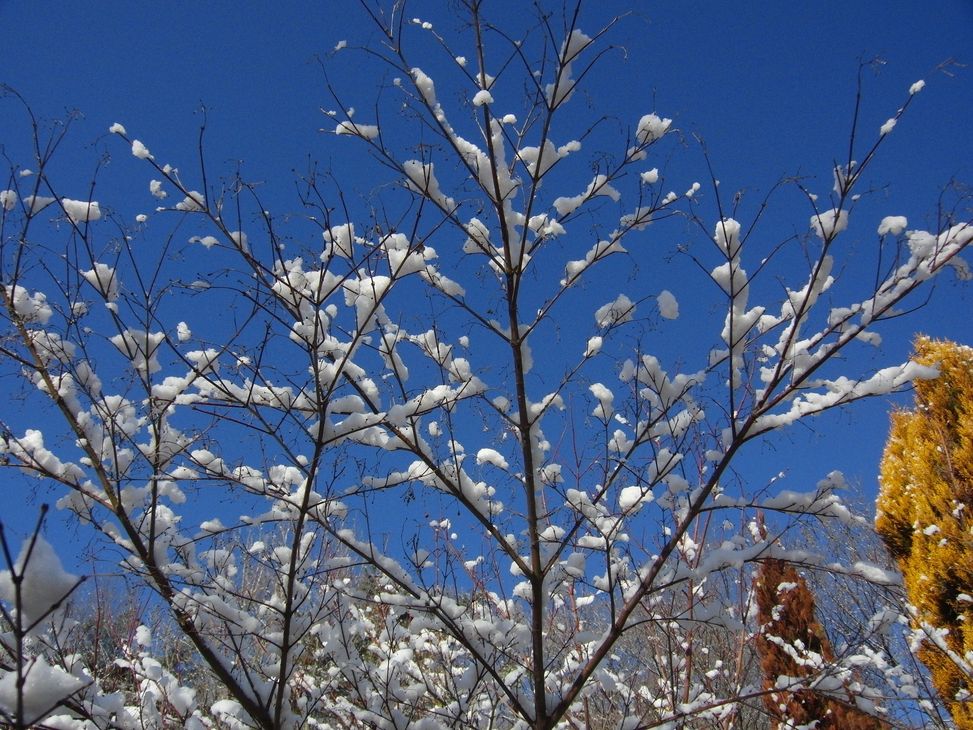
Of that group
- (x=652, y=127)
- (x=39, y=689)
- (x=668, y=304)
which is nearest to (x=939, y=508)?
(x=668, y=304)

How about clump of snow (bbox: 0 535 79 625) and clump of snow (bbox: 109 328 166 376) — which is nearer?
clump of snow (bbox: 0 535 79 625)

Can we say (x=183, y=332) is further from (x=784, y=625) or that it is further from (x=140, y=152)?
(x=784, y=625)

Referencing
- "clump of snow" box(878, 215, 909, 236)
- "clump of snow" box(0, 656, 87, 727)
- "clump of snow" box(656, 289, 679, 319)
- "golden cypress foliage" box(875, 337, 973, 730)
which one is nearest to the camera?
"clump of snow" box(0, 656, 87, 727)

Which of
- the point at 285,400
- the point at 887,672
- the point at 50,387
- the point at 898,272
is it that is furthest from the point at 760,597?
the point at 50,387

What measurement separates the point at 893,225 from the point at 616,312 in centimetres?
93

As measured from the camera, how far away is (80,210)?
2295mm

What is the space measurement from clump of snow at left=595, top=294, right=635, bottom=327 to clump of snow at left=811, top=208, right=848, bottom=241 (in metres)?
0.68

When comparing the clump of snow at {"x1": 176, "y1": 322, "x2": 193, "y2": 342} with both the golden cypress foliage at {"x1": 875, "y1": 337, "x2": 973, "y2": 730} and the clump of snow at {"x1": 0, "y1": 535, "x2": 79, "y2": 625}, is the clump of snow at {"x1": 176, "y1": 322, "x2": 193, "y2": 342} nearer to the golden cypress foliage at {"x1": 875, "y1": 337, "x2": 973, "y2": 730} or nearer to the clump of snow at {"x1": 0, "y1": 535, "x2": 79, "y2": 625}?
the clump of snow at {"x1": 0, "y1": 535, "x2": 79, "y2": 625}

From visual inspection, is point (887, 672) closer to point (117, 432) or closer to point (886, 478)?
point (886, 478)

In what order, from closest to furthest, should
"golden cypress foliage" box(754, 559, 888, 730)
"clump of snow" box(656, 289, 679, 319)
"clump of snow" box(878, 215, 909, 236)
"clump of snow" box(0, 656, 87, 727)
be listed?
"clump of snow" box(0, 656, 87, 727), "clump of snow" box(878, 215, 909, 236), "clump of snow" box(656, 289, 679, 319), "golden cypress foliage" box(754, 559, 888, 730)

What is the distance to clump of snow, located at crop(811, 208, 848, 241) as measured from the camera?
2.02 m

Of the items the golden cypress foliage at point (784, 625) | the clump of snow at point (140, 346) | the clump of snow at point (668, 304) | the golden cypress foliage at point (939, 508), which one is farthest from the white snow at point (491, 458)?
the golden cypress foliage at point (784, 625)

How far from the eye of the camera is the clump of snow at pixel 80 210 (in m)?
2.29

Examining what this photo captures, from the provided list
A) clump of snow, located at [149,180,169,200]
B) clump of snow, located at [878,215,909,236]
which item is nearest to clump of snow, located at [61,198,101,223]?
clump of snow, located at [149,180,169,200]
